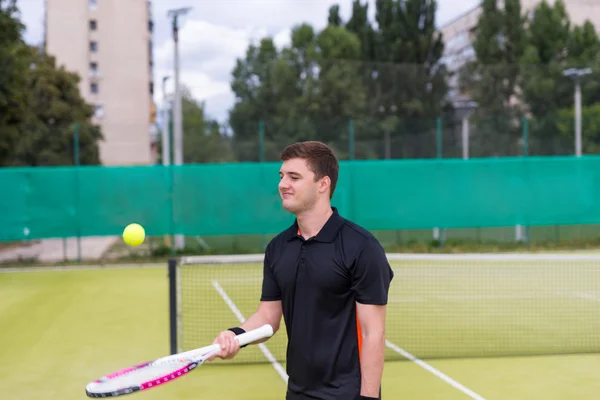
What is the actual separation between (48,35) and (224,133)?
162 feet

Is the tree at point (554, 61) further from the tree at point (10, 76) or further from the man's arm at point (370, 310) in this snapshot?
the man's arm at point (370, 310)

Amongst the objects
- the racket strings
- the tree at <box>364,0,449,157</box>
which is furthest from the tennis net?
the tree at <box>364,0,449,157</box>

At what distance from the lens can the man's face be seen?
289 centimetres

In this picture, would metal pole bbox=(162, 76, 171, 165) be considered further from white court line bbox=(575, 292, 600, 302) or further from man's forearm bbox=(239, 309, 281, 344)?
man's forearm bbox=(239, 309, 281, 344)

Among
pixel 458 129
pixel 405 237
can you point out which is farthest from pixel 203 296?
pixel 458 129

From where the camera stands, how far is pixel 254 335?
297cm

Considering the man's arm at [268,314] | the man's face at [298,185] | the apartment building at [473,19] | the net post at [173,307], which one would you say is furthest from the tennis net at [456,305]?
the apartment building at [473,19]

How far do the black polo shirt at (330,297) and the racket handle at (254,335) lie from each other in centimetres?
10

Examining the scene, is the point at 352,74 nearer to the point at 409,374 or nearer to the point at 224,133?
the point at 224,133

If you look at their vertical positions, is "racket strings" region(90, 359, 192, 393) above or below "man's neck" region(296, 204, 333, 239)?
below

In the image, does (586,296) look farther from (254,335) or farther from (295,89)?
(295,89)

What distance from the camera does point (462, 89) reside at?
41531 millimetres

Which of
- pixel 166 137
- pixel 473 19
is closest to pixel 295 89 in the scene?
pixel 166 137

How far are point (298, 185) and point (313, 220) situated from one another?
166mm
